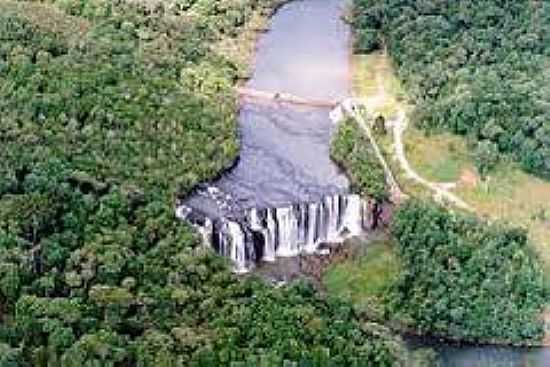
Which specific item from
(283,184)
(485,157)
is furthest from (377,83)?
(283,184)

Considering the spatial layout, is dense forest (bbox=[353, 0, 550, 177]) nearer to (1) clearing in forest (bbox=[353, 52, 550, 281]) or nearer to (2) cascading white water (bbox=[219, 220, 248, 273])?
(1) clearing in forest (bbox=[353, 52, 550, 281])

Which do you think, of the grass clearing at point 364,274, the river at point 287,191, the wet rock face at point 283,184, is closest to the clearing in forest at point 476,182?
the wet rock face at point 283,184

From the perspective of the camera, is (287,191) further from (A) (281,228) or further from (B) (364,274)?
(B) (364,274)

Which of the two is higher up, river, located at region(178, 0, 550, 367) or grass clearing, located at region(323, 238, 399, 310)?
river, located at region(178, 0, 550, 367)

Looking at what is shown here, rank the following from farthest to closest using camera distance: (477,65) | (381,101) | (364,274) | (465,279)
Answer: (477,65) < (381,101) < (364,274) < (465,279)

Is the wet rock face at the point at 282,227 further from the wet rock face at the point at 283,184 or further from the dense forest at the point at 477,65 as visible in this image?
the dense forest at the point at 477,65

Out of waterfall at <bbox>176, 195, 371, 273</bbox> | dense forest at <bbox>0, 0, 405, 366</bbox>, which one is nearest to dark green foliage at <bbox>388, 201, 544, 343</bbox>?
waterfall at <bbox>176, 195, 371, 273</bbox>

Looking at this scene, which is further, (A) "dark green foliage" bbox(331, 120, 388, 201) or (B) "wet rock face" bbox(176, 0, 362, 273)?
(A) "dark green foliage" bbox(331, 120, 388, 201)
